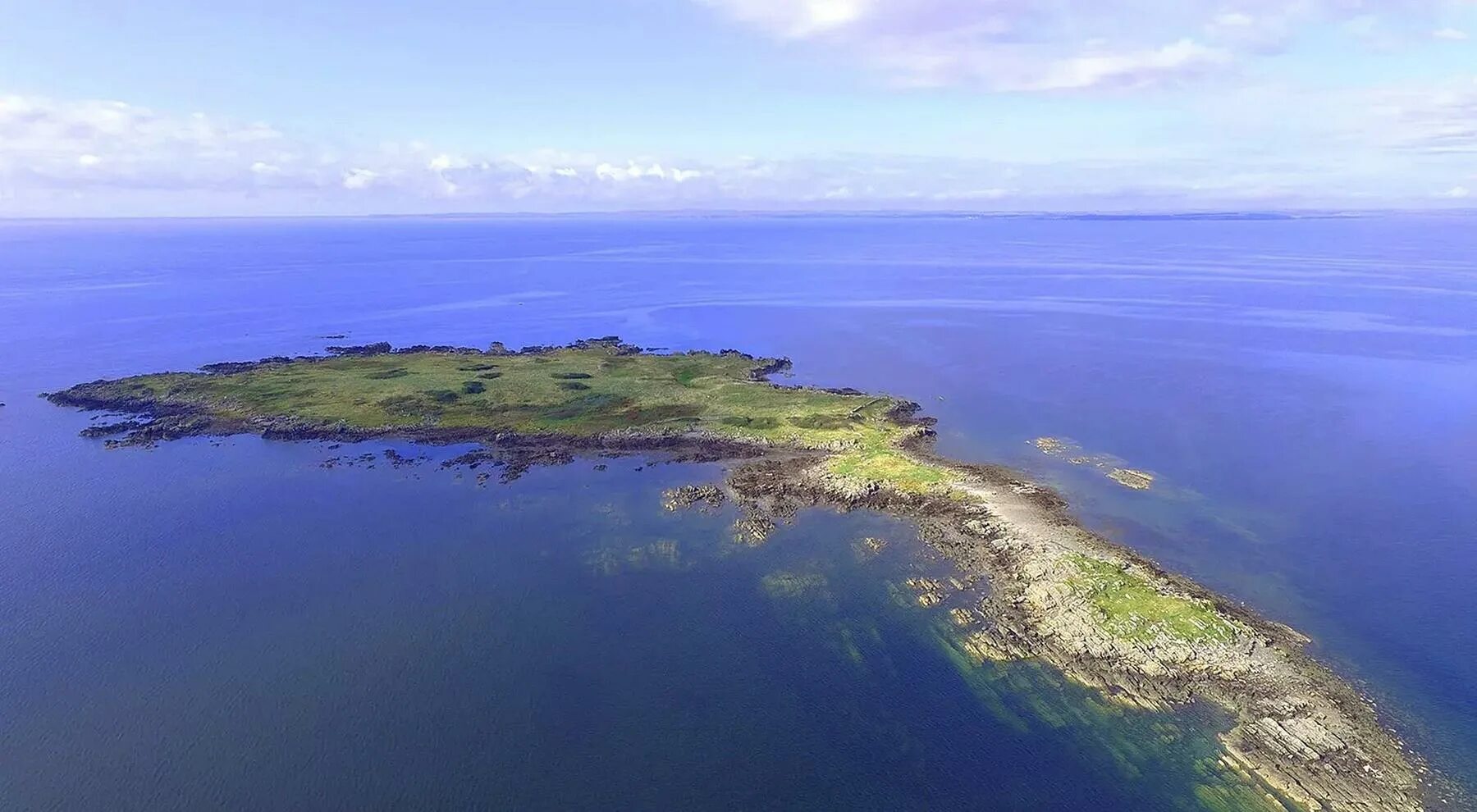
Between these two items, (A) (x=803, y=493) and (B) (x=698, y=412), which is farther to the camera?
(B) (x=698, y=412)

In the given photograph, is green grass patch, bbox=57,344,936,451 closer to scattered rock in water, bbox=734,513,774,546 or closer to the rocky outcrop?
the rocky outcrop

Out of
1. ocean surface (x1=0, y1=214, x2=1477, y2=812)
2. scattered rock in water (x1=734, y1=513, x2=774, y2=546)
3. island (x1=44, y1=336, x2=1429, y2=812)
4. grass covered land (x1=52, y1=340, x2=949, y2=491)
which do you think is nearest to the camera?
ocean surface (x1=0, y1=214, x2=1477, y2=812)

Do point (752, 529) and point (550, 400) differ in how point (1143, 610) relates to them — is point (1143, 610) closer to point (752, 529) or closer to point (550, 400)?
point (752, 529)

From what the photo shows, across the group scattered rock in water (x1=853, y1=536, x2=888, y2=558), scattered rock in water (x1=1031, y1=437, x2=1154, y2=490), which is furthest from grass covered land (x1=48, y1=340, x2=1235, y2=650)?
scattered rock in water (x1=1031, y1=437, x2=1154, y2=490)

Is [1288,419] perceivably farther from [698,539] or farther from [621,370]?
[621,370]

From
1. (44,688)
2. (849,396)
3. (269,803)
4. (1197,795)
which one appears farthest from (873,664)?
(849,396)

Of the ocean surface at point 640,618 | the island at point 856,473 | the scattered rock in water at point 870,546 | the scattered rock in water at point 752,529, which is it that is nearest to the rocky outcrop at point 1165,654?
the island at point 856,473

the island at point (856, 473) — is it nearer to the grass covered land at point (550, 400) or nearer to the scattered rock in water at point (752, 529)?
the scattered rock in water at point (752, 529)

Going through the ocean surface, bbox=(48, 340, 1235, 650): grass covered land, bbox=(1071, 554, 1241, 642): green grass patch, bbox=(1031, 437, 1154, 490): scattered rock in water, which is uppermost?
bbox=(48, 340, 1235, 650): grass covered land
